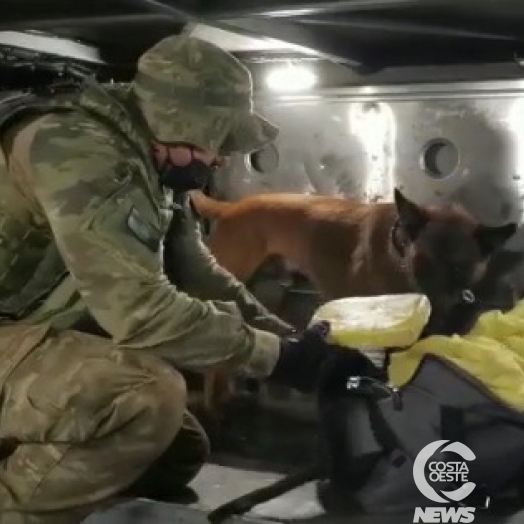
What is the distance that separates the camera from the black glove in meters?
1.38

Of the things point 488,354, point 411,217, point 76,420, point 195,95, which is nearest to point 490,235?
point 411,217

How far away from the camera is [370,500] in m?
1.43

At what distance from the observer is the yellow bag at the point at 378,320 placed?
143 centimetres

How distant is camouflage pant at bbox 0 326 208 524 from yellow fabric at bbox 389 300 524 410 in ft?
1.01

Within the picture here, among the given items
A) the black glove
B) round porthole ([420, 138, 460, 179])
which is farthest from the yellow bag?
round porthole ([420, 138, 460, 179])

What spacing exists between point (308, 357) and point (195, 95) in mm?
369

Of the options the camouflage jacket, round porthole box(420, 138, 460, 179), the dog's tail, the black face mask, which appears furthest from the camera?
the dog's tail

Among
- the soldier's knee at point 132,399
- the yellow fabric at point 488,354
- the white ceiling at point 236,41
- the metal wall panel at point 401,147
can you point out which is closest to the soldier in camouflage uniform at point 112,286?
the soldier's knee at point 132,399

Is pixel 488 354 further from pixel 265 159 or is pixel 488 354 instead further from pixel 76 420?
pixel 265 159

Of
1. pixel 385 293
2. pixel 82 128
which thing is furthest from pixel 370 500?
Answer: pixel 82 128

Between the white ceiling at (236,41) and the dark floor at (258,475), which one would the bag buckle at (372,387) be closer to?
A: the dark floor at (258,475)

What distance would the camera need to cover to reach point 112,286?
1.27 meters

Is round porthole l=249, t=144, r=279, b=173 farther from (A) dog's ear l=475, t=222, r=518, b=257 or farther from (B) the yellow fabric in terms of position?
(B) the yellow fabric

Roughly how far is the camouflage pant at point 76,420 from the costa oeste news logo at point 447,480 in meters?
0.33
